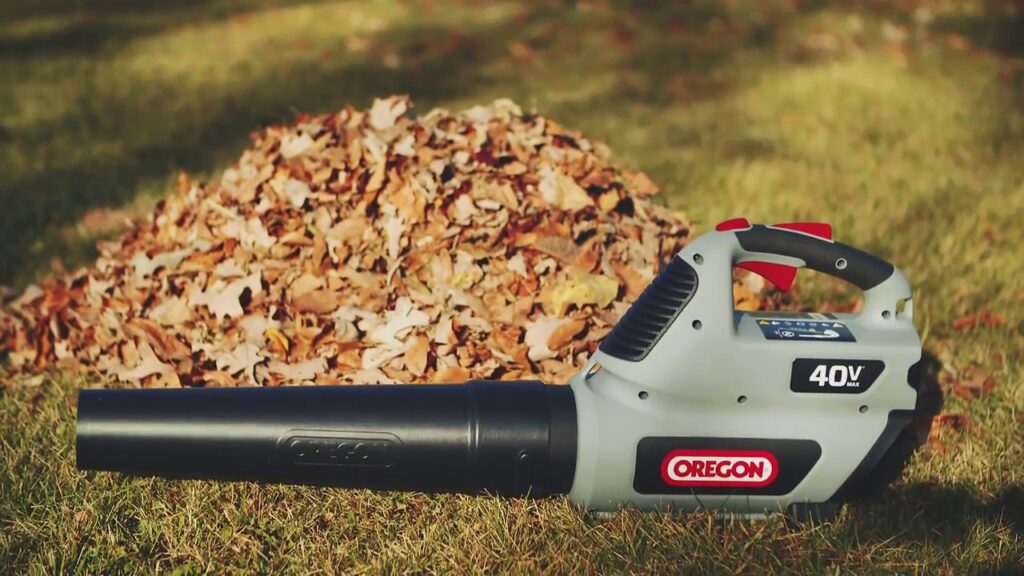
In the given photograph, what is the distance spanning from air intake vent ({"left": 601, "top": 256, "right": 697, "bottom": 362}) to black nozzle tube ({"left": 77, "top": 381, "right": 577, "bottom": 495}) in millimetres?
232

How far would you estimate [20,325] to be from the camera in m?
4.11

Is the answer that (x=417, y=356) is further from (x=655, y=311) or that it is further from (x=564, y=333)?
(x=655, y=311)

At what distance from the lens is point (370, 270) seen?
3.95m

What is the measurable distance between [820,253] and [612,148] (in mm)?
4131

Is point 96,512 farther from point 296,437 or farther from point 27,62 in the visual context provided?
point 27,62

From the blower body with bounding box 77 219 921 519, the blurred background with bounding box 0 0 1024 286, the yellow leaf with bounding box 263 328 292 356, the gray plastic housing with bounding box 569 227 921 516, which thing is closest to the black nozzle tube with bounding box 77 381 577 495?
the blower body with bounding box 77 219 921 519

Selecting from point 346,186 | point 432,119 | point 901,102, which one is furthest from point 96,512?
point 901,102

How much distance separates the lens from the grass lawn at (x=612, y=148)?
112 inches

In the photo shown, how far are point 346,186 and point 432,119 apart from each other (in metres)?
0.66

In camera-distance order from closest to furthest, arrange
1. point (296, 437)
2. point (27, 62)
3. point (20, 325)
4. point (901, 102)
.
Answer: point (296, 437)
point (20, 325)
point (901, 102)
point (27, 62)

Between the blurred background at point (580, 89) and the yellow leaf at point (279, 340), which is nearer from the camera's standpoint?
the yellow leaf at point (279, 340)

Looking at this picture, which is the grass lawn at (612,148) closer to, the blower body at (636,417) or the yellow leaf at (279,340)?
the blower body at (636,417)

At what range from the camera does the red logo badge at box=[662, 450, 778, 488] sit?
9.38 ft

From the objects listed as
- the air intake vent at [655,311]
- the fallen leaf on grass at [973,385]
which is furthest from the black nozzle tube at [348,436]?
the fallen leaf on grass at [973,385]
